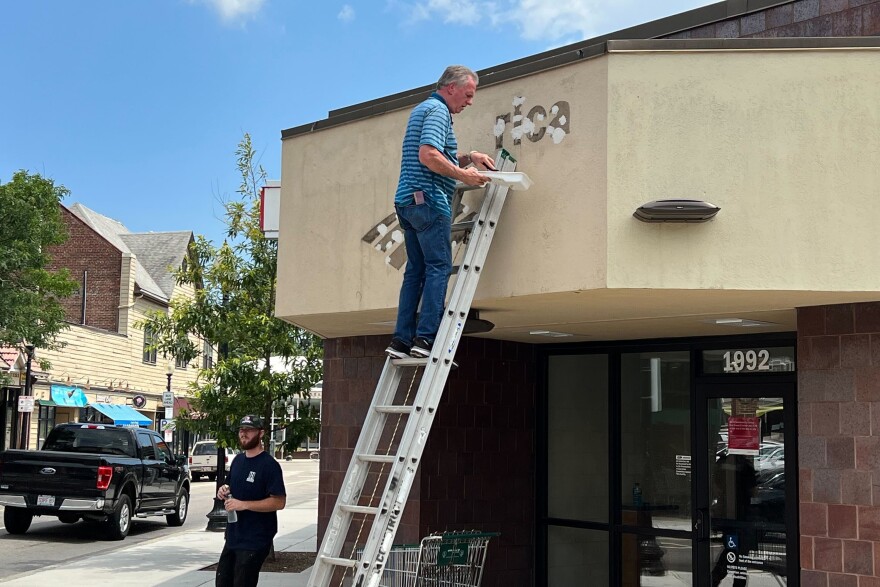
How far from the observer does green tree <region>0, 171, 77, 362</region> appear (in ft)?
73.5

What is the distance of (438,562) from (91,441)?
501 inches

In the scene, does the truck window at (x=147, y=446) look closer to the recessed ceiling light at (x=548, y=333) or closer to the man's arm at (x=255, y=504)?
the recessed ceiling light at (x=548, y=333)

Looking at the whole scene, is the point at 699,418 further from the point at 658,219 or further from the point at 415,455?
the point at 415,455

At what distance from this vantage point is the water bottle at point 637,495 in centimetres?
1055

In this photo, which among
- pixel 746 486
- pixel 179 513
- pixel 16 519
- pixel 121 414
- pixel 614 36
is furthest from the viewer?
pixel 121 414

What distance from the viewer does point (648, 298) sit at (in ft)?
24.0

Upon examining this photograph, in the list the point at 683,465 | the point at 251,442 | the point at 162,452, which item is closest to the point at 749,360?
the point at 683,465

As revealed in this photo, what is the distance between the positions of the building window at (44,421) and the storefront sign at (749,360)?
29.2 meters

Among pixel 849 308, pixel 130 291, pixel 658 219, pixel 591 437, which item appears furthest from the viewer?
pixel 130 291

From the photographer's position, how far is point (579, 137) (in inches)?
284

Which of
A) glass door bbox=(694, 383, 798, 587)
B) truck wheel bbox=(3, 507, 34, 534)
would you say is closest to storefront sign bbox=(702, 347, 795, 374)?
glass door bbox=(694, 383, 798, 587)

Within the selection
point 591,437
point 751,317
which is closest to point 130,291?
point 591,437

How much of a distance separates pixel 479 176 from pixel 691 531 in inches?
189

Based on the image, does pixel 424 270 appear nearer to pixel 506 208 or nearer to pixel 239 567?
pixel 506 208
